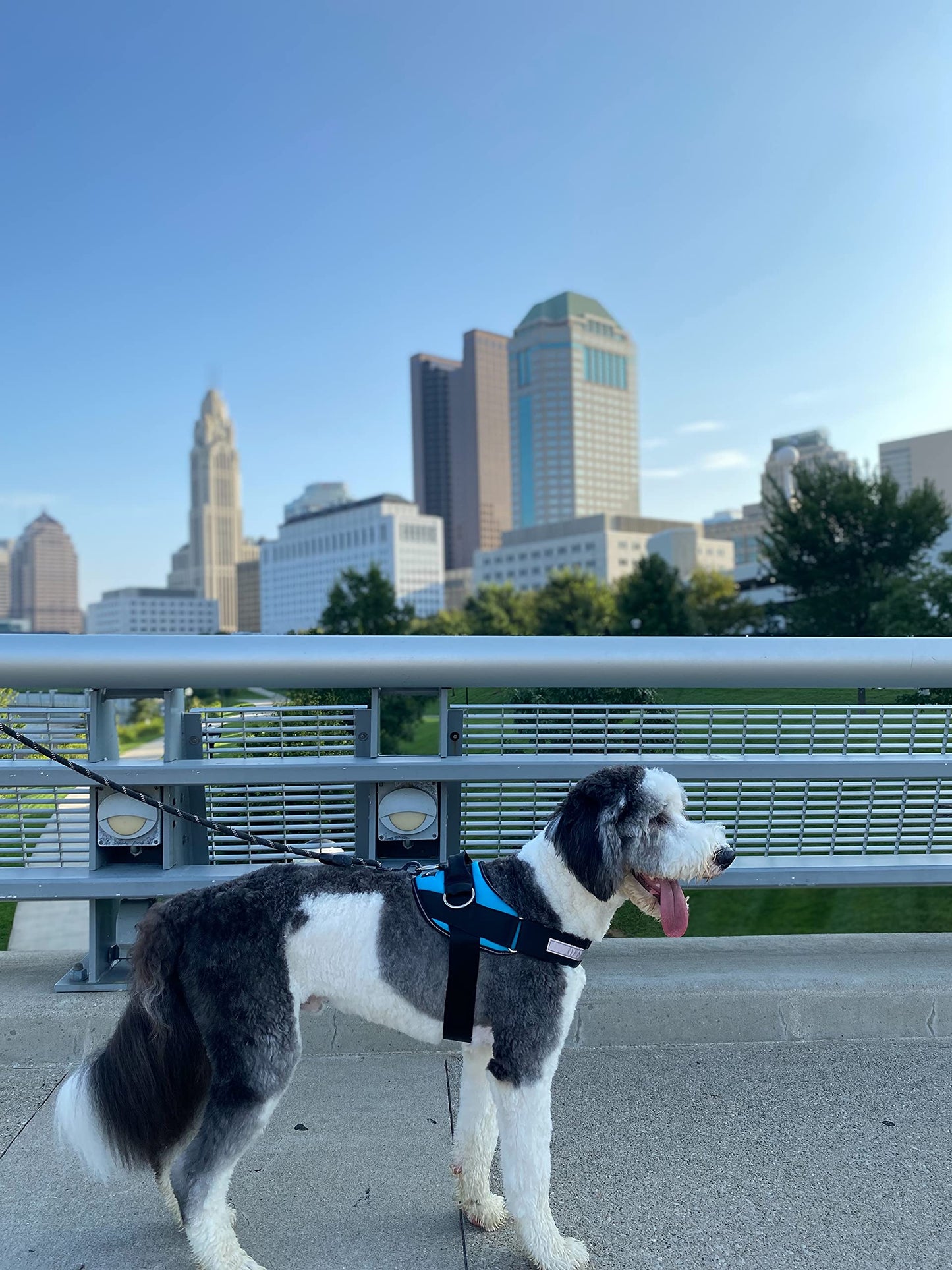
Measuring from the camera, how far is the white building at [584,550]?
14288 centimetres

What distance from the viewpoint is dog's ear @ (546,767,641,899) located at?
2371 millimetres

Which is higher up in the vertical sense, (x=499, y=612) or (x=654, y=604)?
(x=499, y=612)

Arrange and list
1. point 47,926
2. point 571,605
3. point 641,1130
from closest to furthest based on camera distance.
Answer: point 641,1130
point 47,926
point 571,605

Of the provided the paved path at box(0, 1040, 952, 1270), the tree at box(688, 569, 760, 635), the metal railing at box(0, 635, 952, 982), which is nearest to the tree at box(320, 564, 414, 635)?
the metal railing at box(0, 635, 952, 982)

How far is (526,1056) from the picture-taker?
2443mm

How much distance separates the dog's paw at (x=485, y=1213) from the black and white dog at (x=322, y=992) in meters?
0.20

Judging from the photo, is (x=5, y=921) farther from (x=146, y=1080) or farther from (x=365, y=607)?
(x=365, y=607)

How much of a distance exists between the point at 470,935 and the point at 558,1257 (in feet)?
2.67

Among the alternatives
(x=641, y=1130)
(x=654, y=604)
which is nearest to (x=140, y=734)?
(x=654, y=604)

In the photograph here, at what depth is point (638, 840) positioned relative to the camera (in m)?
2.37

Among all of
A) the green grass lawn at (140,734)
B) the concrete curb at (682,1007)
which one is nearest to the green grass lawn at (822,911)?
the concrete curb at (682,1007)

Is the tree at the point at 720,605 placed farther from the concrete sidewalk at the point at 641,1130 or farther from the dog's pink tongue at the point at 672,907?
the dog's pink tongue at the point at 672,907

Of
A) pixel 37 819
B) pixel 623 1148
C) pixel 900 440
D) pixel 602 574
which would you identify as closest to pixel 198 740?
pixel 37 819

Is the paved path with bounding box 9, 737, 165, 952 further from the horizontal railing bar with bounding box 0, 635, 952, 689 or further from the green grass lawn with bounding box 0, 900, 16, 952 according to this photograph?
the horizontal railing bar with bounding box 0, 635, 952, 689
